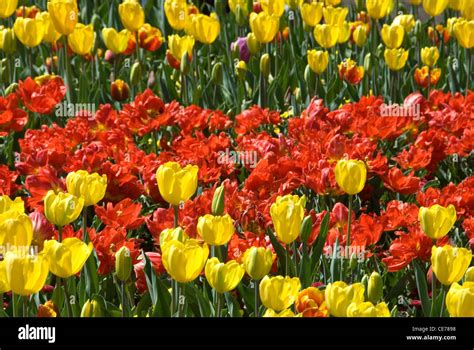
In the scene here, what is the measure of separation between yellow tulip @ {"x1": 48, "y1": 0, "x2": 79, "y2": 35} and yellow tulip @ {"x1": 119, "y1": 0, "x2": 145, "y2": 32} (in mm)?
273

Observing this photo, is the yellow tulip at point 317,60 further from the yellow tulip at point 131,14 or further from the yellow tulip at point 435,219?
the yellow tulip at point 435,219

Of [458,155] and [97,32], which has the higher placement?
[97,32]

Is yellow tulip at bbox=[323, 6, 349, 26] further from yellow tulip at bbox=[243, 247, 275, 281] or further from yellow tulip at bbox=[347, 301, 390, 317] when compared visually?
yellow tulip at bbox=[347, 301, 390, 317]

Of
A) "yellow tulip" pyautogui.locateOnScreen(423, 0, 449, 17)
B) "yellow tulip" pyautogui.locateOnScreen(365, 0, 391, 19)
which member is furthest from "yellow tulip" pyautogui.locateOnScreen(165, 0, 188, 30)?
"yellow tulip" pyautogui.locateOnScreen(423, 0, 449, 17)

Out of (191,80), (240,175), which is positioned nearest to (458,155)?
(240,175)

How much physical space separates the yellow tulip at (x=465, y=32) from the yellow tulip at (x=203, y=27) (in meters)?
1.00

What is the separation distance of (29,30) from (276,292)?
2574 mm

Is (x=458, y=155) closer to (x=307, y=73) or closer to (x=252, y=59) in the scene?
(x=307, y=73)

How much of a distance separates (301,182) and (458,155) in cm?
85

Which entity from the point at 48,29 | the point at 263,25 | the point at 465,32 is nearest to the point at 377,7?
the point at 465,32

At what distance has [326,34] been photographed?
469cm

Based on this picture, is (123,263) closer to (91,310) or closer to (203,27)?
(91,310)

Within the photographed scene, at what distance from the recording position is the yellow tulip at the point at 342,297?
2.07 meters

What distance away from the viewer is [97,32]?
5727mm
